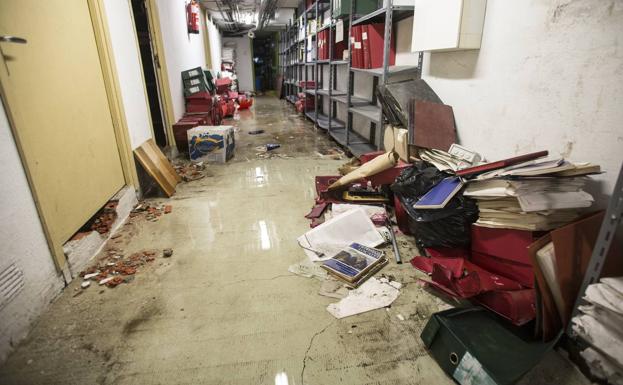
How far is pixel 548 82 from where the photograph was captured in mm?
1470

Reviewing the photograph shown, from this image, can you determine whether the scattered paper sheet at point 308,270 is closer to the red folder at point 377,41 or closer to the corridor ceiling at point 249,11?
the red folder at point 377,41

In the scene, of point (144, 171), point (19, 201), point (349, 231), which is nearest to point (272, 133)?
point (144, 171)

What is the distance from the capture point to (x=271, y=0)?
249 inches

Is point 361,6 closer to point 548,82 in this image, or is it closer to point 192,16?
point 548,82

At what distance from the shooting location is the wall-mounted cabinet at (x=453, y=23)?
1.80 m

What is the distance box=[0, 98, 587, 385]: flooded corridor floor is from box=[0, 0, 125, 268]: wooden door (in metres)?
0.38

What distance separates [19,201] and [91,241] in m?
0.57

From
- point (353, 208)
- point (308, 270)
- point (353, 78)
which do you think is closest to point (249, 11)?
point (353, 78)

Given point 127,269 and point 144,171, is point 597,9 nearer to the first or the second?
point 127,269

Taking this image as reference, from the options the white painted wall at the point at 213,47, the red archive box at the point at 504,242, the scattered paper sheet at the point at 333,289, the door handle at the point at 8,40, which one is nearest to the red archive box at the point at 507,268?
the red archive box at the point at 504,242

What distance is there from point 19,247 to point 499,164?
7.06ft

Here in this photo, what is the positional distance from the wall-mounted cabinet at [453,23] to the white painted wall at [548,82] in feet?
0.19

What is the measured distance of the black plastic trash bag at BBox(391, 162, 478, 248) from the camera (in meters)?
1.57

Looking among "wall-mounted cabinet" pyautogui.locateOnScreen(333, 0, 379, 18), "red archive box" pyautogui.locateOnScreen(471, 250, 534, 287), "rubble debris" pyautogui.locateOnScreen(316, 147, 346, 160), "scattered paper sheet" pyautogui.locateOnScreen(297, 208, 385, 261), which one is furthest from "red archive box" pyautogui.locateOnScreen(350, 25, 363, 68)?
"red archive box" pyautogui.locateOnScreen(471, 250, 534, 287)
